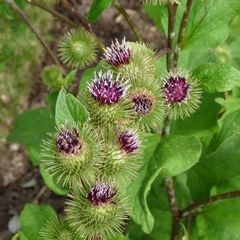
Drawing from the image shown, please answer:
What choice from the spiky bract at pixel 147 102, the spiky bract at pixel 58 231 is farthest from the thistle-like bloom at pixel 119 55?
the spiky bract at pixel 58 231

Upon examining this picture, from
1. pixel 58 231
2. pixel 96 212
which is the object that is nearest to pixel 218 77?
pixel 96 212

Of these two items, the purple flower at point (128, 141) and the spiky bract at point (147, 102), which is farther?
the spiky bract at point (147, 102)

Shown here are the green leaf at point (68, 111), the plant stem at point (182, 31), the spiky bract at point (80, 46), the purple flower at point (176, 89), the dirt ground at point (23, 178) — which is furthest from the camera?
the dirt ground at point (23, 178)

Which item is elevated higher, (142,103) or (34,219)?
(142,103)

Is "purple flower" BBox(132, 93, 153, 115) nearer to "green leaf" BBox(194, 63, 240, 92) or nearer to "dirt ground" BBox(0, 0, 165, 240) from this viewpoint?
"green leaf" BBox(194, 63, 240, 92)

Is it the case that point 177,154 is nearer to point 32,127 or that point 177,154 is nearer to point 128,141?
point 128,141

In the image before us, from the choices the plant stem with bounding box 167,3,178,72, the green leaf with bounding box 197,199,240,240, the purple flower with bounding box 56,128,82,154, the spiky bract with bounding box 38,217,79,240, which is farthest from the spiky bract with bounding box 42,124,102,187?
the green leaf with bounding box 197,199,240,240

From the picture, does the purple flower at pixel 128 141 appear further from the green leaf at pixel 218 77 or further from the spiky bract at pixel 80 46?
the spiky bract at pixel 80 46
